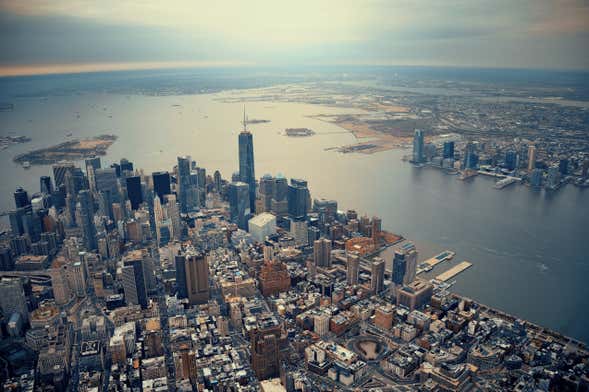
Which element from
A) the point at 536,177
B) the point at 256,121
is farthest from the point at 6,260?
the point at 536,177

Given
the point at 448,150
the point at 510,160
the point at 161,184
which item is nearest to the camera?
the point at 161,184

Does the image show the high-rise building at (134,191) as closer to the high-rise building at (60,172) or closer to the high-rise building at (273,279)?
the high-rise building at (60,172)

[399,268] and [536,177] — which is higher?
[536,177]

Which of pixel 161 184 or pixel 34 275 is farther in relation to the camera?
pixel 161 184

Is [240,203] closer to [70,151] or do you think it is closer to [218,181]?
[218,181]

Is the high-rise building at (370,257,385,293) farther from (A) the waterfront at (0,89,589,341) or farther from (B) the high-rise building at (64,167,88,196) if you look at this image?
(B) the high-rise building at (64,167,88,196)

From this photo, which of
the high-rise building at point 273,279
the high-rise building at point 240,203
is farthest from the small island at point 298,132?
the high-rise building at point 273,279

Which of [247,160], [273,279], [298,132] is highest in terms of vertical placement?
[298,132]

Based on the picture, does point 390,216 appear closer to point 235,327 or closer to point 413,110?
point 235,327
